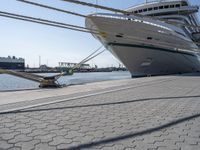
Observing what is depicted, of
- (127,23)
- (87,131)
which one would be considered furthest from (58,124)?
(127,23)

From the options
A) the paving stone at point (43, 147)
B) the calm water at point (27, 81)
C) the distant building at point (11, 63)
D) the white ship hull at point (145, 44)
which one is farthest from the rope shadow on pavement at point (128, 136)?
the distant building at point (11, 63)

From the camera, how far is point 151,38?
2633cm

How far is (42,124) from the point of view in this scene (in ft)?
16.0

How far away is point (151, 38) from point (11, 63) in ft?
226

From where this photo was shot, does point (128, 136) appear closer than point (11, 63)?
Yes

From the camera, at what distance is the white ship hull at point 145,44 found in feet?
81.7

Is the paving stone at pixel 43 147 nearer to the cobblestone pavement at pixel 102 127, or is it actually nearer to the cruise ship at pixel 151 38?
the cobblestone pavement at pixel 102 127

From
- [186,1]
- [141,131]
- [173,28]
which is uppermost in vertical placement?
[186,1]

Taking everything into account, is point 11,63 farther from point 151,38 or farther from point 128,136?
point 128,136

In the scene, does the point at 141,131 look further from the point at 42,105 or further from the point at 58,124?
the point at 42,105

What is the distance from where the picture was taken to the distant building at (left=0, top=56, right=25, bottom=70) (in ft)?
274

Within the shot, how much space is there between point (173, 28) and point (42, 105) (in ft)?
73.6

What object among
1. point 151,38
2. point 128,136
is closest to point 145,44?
point 151,38

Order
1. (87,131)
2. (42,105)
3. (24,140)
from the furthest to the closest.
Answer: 1. (42,105)
2. (87,131)
3. (24,140)
